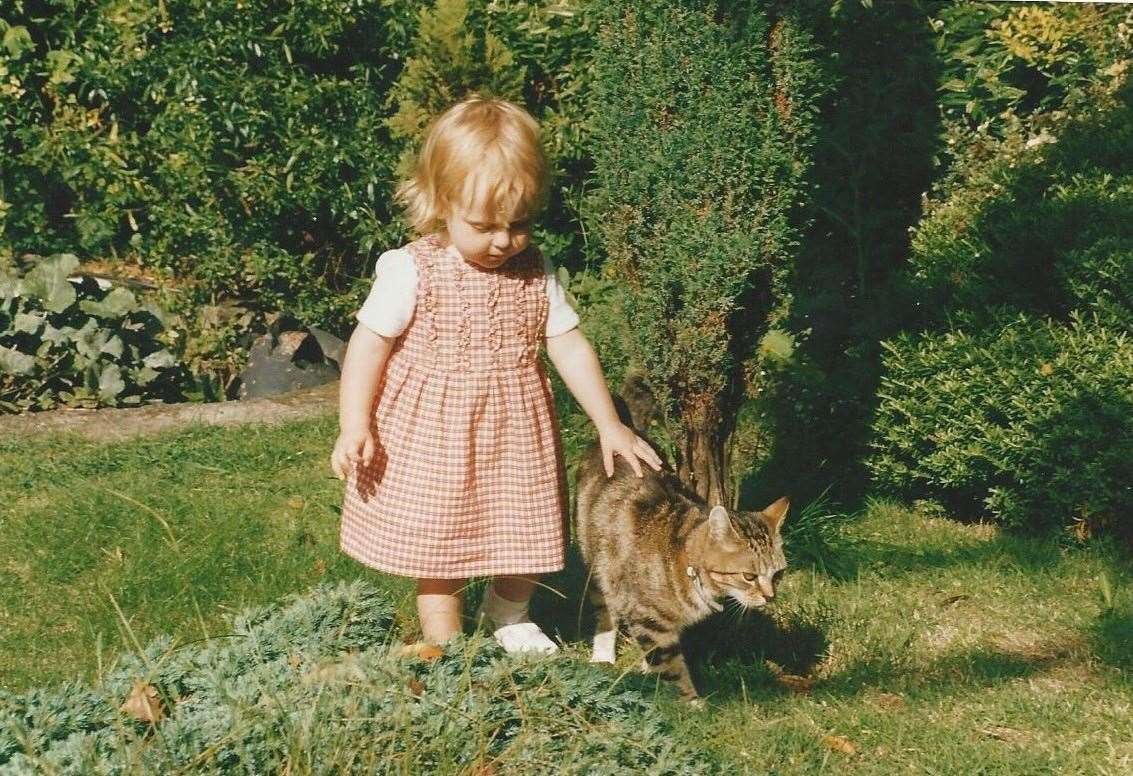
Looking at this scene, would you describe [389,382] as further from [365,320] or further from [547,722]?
[547,722]

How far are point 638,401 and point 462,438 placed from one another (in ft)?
3.62

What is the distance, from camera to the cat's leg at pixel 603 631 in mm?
4066

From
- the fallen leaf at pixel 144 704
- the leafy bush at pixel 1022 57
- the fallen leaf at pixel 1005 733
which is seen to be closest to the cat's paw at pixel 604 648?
the fallen leaf at pixel 1005 733

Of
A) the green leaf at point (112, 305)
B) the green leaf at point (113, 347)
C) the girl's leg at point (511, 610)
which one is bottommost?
the girl's leg at point (511, 610)

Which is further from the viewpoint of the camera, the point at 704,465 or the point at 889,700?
the point at 704,465

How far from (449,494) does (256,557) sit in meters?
1.09

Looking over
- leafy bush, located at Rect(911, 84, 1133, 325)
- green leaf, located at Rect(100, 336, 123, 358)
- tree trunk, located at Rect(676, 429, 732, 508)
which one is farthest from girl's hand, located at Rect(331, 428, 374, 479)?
green leaf, located at Rect(100, 336, 123, 358)

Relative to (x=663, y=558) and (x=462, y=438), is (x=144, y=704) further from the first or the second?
(x=663, y=558)

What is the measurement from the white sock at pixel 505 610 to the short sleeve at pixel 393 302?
3.04 ft

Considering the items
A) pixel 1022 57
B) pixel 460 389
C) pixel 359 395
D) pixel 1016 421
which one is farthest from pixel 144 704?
pixel 1022 57

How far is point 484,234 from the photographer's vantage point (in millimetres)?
3430

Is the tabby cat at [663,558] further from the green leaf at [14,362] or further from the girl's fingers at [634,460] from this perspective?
the green leaf at [14,362]

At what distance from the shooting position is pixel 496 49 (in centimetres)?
632

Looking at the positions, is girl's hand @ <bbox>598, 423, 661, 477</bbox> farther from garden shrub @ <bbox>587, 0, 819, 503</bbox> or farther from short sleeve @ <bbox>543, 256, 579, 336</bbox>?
garden shrub @ <bbox>587, 0, 819, 503</bbox>
